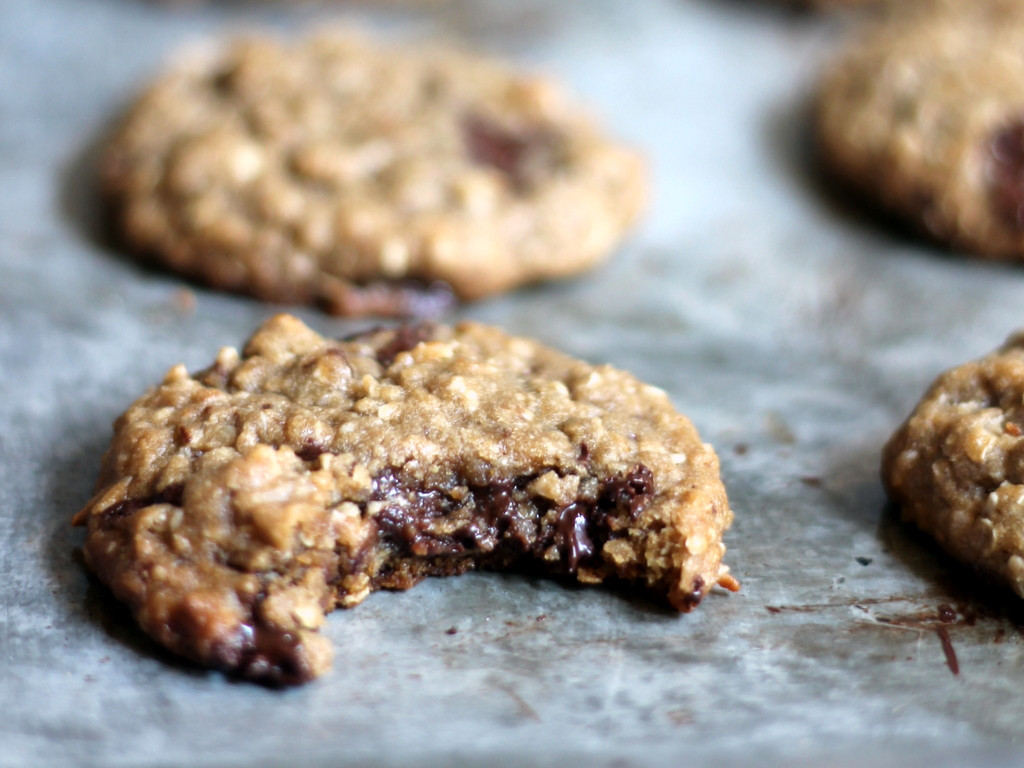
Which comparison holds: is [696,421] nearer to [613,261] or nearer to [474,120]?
[613,261]

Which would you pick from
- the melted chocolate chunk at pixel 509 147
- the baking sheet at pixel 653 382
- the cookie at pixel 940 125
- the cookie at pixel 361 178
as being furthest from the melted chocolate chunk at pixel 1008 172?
the melted chocolate chunk at pixel 509 147

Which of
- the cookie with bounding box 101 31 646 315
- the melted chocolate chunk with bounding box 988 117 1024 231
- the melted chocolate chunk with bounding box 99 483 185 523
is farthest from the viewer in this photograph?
the melted chocolate chunk with bounding box 988 117 1024 231

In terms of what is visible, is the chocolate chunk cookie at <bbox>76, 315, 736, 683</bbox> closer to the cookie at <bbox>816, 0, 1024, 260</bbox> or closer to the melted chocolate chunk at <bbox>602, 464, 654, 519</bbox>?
the melted chocolate chunk at <bbox>602, 464, 654, 519</bbox>

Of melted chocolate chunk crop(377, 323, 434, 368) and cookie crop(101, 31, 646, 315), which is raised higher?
cookie crop(101, 31, 646, 315)

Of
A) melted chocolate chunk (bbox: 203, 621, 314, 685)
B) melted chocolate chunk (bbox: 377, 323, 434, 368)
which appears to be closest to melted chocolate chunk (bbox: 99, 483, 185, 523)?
melted chocolate chunk (bbox: 203, 621, 314, 685)

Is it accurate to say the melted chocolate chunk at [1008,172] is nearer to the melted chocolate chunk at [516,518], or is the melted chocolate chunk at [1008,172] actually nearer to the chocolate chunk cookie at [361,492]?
the chocolate chunk cookie at [361,492]

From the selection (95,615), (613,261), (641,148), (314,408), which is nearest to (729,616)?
(314,408)

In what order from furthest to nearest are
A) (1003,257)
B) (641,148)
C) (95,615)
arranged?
(641,148) < (1003,257) < (95,615)
